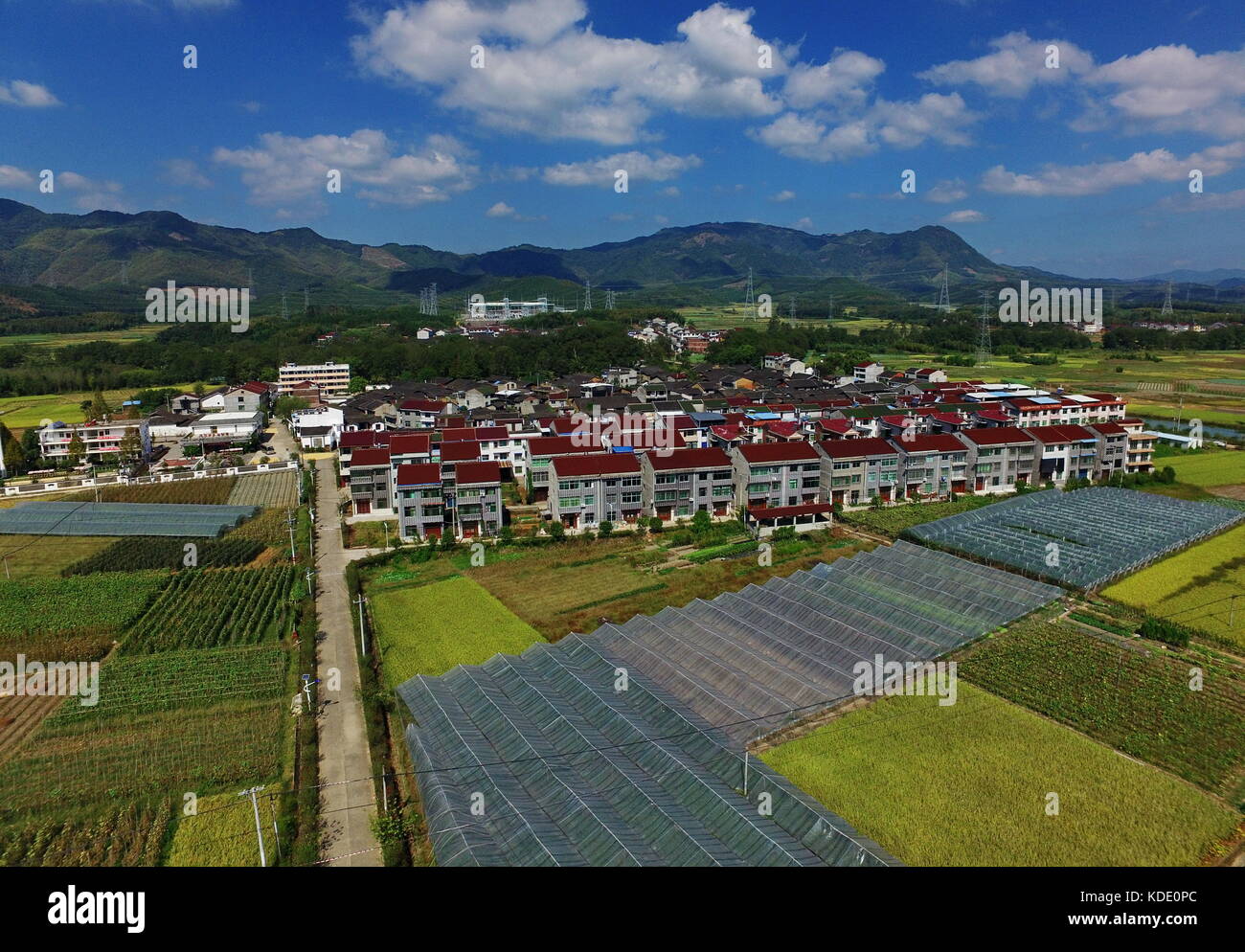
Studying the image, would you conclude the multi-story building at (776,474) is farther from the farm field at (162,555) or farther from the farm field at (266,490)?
the farm field at (266,490)

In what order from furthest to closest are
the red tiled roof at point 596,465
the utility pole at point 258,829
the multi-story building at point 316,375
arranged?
the multi-story building at point 316,375, the red tiled roof at point 596,465, the utility pole at point 258,829

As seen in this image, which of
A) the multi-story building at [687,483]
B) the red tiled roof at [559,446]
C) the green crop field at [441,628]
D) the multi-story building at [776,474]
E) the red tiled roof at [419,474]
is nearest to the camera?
the green crop field at [441,628]

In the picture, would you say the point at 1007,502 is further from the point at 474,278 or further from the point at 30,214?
the point at 30,214

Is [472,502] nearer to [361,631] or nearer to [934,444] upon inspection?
[361,631]

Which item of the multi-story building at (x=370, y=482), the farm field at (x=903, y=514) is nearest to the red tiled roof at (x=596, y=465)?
the multi-story building at (x=370, y=482)

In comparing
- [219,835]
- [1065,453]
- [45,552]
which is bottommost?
[219,835]

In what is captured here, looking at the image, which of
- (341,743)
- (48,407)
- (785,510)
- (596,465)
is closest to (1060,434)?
(785,510)
